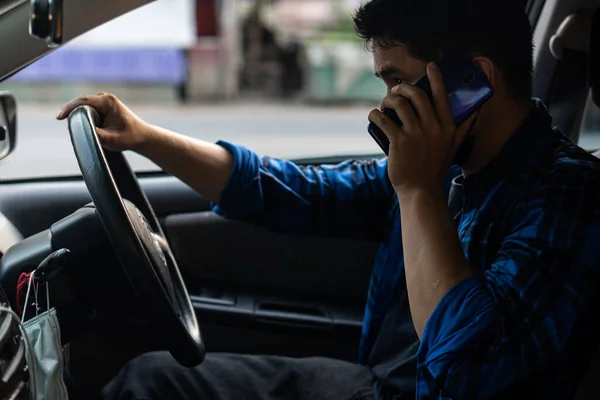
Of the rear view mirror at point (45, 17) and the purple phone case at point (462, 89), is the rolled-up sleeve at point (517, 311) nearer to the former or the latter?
the purple phone case at point (462, 89)

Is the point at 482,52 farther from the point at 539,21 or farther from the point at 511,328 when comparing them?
the point at 539,21

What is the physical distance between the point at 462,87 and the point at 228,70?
44.6 ft

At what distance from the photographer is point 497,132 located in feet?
4.48

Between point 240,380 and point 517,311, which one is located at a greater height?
point 517,311

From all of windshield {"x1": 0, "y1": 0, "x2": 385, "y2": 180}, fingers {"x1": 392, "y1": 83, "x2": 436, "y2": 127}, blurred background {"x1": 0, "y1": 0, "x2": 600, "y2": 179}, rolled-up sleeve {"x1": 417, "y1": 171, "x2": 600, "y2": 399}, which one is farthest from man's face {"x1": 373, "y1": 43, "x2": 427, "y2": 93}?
windshield {"x1": 0, "y1": 0, "x2": 385, "y2": 180}

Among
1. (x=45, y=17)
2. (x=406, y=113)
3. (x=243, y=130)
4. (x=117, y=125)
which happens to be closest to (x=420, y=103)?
(x=406, y=113)

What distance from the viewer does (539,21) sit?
2.19 m

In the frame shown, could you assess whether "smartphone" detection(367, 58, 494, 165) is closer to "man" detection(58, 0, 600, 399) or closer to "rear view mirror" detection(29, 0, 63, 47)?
"man" detection(58, 0, 600, 399)

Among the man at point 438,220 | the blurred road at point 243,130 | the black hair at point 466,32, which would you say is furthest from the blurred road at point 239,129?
the black hair at point 466,32

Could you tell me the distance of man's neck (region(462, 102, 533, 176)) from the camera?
136 cm

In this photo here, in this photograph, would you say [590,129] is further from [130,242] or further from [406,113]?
[130,242]

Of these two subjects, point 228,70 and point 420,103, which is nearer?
point 420,103

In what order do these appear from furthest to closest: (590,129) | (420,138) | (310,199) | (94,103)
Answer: (590,129)
(310,199)
(94,103)
(420,138)

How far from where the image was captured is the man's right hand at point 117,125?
64.9 inches
